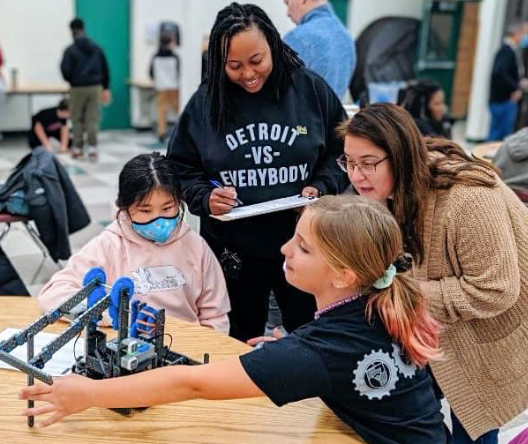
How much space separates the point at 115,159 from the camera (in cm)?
755

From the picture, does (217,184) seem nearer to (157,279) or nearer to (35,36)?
(157,279)

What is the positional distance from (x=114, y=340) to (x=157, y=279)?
22.6 inches

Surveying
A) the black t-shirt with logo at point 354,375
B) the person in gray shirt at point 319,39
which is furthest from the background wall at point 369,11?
the black t-shirt with logo at point 354,375

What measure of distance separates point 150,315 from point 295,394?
0.36 metres

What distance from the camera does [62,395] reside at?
3.99 ft

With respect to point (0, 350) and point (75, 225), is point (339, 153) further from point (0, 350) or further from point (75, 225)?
point (75, 225)

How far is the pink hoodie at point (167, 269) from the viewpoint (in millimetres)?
1906

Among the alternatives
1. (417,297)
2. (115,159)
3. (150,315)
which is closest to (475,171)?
(417,297)

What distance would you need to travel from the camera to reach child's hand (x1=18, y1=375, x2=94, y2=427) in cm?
121

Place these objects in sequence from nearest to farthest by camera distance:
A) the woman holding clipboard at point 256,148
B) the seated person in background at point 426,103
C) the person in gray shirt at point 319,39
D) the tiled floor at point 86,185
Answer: the woman holding clipboard at point 256,148, the person in gray shirt at point 319,39, the tiled floor at point 86,185, the seated person in background at point 426,103

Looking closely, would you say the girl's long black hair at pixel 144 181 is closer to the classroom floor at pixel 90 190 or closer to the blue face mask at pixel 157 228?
the blue face mask at pixel 157 228

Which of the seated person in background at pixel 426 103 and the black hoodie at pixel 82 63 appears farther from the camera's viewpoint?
the black hoodie at pixel 82 63

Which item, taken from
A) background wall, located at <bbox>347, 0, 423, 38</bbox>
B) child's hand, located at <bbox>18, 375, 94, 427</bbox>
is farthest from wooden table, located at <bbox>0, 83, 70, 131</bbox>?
child's hand, located at <bbox>18, 375, 94, 427</bbox>

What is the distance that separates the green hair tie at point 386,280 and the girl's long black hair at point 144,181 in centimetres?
88
